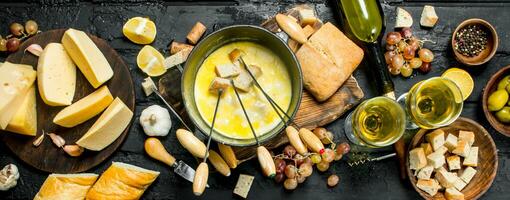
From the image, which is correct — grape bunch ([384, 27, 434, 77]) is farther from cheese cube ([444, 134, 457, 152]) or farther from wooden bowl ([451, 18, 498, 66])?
cheese cube ([444, 134, 457, 152])

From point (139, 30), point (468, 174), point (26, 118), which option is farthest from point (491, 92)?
point (26, 118)

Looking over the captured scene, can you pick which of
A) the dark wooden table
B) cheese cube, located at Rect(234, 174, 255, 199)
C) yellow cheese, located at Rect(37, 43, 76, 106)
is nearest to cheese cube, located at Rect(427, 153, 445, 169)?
the dark wooden table

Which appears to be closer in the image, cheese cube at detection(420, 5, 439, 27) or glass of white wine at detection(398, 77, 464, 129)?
glass of white wine at detection(398, 77, 464, 129)

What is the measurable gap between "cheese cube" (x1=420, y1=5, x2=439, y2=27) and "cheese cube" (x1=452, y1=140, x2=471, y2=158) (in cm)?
40

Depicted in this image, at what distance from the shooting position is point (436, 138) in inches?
79.6

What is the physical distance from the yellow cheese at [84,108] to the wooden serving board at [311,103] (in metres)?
0.18

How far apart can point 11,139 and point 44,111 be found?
0.13m

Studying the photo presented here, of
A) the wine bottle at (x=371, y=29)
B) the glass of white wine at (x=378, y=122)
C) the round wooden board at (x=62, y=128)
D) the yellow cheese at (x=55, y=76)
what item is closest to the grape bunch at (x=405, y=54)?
the wine bottle at (x=371, y=29)

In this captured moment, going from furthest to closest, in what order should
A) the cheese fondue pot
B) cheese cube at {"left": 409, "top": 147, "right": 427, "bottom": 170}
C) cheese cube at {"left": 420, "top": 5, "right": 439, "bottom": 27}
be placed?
cheese cube at {"left": 420, "top": 5, "right": 439, "bottom": 27} < cheese cube at {"left": 409, "top": 147, "right": 427, "bottom": 170} < the cheese fondue pot

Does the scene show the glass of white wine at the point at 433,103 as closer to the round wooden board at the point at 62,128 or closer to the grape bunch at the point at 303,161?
the grape bunch at the point at 303,161

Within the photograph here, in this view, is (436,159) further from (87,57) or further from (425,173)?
(87,57)

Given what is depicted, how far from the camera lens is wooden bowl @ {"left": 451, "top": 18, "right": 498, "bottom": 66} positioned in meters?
2.07

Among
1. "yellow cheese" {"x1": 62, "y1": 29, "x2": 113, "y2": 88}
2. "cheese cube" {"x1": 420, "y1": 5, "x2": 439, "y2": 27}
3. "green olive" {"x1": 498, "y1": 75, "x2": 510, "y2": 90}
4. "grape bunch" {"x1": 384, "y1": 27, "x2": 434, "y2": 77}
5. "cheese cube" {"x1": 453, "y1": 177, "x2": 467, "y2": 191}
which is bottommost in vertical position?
"cheese cube" {"x1": 453, "y1": 177, "x2": 467, "y2": 191}

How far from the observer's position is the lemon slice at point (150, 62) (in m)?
2.06
